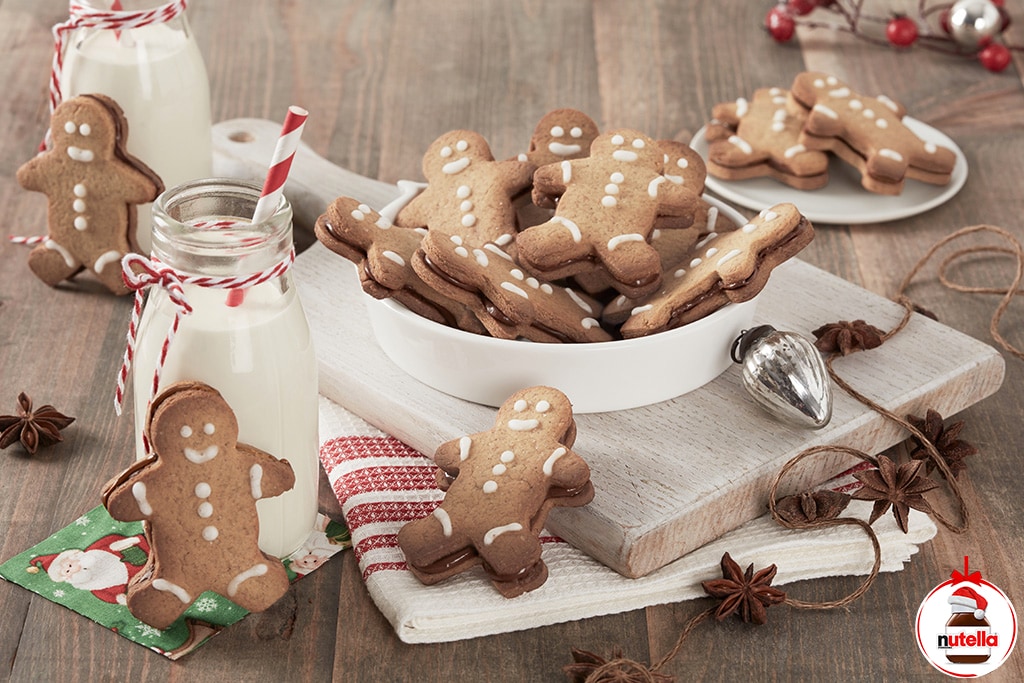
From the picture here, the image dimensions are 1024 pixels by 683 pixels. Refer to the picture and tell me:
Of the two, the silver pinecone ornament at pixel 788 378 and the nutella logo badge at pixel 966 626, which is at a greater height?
the silver pinecone ornament at pixel 788 378

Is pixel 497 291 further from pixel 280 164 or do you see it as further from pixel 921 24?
pixel 921 24

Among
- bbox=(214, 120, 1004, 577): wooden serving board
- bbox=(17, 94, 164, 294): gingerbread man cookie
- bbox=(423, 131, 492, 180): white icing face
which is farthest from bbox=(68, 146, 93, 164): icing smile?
bbox=(423, 131, 492, 180): white icing face

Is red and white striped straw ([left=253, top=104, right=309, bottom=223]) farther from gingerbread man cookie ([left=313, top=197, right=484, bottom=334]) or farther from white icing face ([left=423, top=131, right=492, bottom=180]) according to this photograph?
white icing face ([left=423, top=131, right=492, bottom=180])

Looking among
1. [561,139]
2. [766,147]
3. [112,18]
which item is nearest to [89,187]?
[112,18]

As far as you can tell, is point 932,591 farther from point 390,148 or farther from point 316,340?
point 390,148

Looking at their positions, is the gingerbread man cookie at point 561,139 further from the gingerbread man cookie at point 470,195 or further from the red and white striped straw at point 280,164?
the red and white striped straw at point 280,164

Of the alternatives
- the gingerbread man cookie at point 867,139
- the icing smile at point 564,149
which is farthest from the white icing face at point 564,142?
the gingerbread man cookie at point 867,139

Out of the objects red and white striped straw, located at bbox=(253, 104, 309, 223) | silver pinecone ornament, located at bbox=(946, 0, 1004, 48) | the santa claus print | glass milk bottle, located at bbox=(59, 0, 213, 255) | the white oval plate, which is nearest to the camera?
red and white striped straw, located at bbox=(253, 104, 309, 223)
